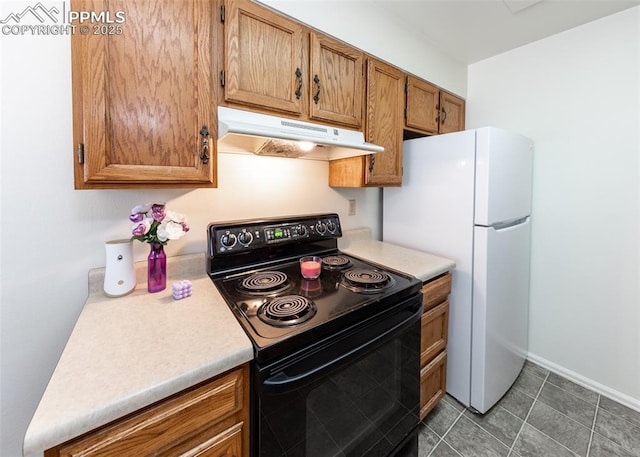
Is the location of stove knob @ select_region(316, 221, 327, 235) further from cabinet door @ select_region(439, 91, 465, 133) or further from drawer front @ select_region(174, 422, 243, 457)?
cabinet door @ select_region(439, 91, 465, 133)

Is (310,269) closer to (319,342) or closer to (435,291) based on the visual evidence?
(319,342)

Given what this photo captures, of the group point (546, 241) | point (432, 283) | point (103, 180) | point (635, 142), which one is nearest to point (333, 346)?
point (432, 283)

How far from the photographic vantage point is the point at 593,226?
178cm

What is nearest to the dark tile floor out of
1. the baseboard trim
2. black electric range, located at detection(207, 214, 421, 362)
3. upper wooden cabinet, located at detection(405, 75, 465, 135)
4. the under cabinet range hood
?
the baseboard trim

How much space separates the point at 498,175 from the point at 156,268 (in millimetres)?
1812

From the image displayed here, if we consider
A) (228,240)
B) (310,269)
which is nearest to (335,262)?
(310,269)

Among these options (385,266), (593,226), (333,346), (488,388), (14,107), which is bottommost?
(488,388)

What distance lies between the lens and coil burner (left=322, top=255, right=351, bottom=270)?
1.38 m

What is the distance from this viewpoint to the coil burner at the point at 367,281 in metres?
1.12

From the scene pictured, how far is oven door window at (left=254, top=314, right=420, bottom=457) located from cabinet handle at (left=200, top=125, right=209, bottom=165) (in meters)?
0.81

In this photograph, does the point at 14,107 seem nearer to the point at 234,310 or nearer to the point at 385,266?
the point at 234,310

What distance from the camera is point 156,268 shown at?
107cm

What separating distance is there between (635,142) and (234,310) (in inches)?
97.3

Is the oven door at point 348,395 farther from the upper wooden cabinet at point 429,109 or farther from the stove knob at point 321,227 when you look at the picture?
the upper wooden cabinet at point 429,109
